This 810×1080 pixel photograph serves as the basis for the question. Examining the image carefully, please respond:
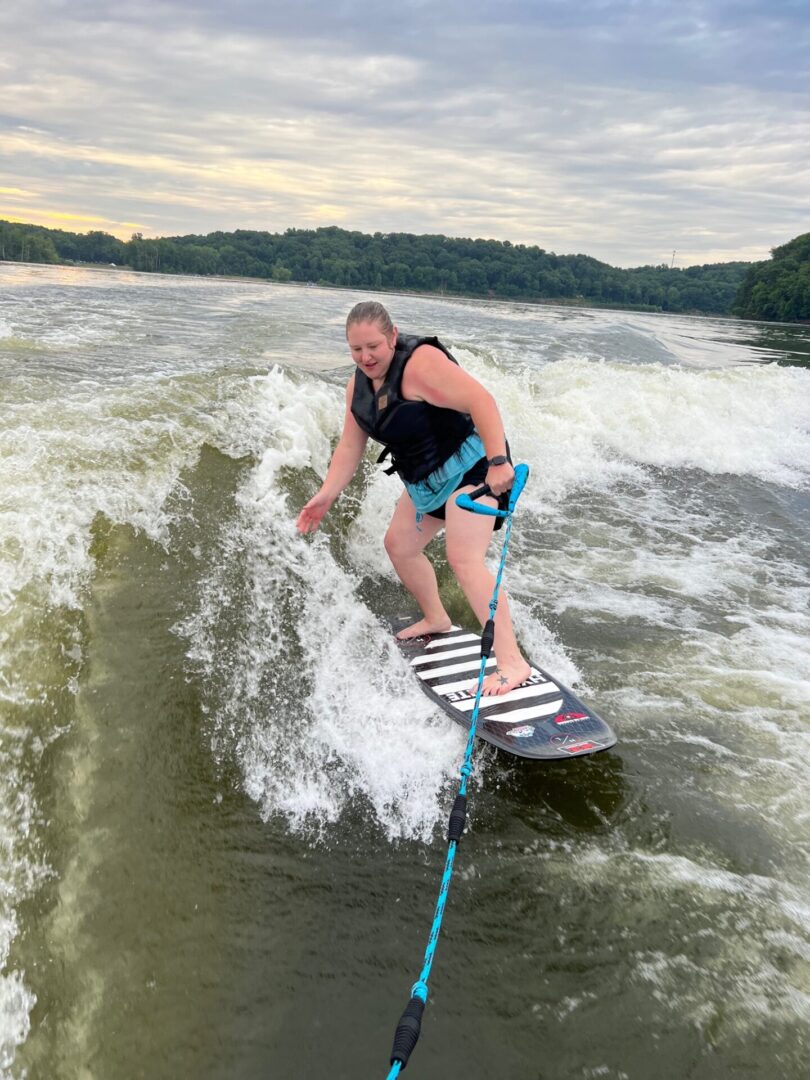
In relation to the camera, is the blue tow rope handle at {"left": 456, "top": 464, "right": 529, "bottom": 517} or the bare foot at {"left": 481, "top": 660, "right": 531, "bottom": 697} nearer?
the blue tow rope handle at {"left": 456, "top": 464, "right": 529, "bottom": 517}

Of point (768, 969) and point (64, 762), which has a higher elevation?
point (64, 762)

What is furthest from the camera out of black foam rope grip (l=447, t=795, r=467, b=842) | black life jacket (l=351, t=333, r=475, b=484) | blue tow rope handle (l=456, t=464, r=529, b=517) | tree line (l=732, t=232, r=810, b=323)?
tree line (l=732, t=232, r=810, b=323)

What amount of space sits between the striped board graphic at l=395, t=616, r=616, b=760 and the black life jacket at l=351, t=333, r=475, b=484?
1243 mm

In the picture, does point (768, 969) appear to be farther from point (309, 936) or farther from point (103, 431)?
point (103, 431)

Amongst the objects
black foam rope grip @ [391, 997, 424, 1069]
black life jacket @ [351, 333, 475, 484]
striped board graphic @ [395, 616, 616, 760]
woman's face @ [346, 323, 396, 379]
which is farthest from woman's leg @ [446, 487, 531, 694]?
black foam rope grip @ [391, 997, 424, 1069]

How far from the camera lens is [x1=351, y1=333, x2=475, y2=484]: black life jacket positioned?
11.8ft

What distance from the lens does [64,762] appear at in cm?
306

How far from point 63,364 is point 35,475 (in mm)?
5204

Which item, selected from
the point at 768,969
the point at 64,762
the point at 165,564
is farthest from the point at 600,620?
the point at 64,762

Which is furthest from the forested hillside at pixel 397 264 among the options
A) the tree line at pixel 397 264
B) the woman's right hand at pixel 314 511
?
the woman's right hand at pixel 314 511

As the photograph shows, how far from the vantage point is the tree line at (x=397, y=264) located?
7244cm

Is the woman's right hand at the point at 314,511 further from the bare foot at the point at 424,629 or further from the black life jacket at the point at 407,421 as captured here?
the bare foot at the point at 424,629

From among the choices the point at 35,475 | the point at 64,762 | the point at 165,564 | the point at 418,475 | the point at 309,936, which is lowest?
the point at 309,936

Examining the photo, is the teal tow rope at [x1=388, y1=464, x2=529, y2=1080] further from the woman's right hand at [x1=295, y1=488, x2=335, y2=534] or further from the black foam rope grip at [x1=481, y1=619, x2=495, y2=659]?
the woman's right hand at [x1=295, y1=488, x2=335, y2=534]
